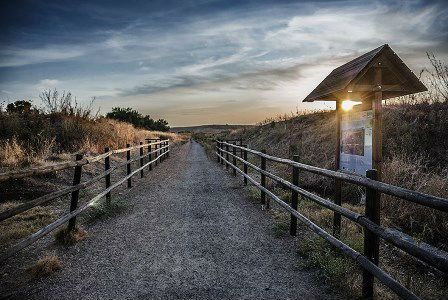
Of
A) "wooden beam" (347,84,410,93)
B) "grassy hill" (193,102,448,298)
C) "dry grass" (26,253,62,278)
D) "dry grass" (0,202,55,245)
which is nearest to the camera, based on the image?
"dry grass" (26,253,62,278)

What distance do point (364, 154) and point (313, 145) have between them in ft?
32.9

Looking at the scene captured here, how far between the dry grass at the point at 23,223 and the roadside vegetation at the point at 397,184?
455 centimetres

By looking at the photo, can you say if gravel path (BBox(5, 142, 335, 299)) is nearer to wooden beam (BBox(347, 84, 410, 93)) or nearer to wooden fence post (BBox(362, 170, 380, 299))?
wooden fence post (BBox(362, 170, 380, 299))

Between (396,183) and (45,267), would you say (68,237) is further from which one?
(396,183)

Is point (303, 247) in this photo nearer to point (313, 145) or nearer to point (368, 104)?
point (368, 104)

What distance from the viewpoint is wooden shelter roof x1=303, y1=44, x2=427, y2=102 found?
602cm

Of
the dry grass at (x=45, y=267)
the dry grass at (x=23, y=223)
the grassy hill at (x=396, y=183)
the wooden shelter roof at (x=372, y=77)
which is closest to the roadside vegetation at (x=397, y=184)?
the grassy hill at (x=396, y=183)

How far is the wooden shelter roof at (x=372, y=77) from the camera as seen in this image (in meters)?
6.02

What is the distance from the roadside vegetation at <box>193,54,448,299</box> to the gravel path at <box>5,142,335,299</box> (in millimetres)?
419

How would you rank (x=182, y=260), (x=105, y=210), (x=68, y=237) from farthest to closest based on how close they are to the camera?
(x=105, y=210)
(x=68, y=237)
(x=182, y=260)

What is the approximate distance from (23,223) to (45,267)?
8.39 ft

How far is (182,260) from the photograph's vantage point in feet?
16.5

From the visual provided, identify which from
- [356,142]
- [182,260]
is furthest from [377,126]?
[182,260]

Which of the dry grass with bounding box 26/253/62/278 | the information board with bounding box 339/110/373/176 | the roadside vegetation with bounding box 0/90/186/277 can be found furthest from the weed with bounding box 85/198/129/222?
the information board with bounding box 339/110/373/176
